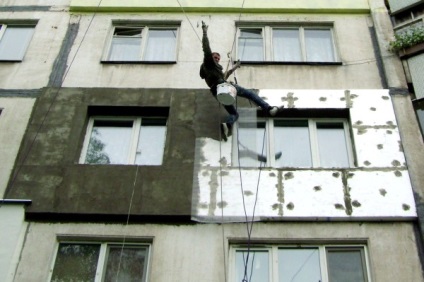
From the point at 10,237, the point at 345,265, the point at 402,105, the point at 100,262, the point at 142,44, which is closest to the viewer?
the point at 345,265

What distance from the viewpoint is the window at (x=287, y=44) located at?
11148mm

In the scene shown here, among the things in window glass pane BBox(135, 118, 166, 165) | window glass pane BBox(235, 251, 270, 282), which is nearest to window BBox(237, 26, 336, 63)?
window glass pane BBox(135, 118, 166, 165)

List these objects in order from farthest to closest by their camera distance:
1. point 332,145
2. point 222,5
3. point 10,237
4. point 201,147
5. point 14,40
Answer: point 222,5 → point 14,40 → point 332,145 → point 201,147 → point 10,237

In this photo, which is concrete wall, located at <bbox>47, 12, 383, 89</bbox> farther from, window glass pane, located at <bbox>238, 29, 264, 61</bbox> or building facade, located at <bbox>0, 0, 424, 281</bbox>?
A: window glass pane, located at <bbox>238, 29, 264, 61</bbox>

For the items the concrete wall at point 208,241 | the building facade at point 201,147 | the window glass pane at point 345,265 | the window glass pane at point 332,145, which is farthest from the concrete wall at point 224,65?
the window glass pane at point 345,265

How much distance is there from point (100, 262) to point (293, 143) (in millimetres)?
3990

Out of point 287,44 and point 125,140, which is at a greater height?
point 287,44

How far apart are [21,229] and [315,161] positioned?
16.4 ft

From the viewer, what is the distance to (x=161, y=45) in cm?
1160

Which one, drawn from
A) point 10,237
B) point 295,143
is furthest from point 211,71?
point 10,237

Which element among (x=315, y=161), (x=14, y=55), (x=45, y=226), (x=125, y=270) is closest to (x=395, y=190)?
(x=315, y=161)

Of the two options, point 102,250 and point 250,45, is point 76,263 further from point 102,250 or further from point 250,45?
point 250,45

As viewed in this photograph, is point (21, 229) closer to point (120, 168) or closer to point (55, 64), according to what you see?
point (120, 168)

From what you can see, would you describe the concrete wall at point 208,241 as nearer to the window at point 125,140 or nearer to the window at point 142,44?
the window at point 125,140
